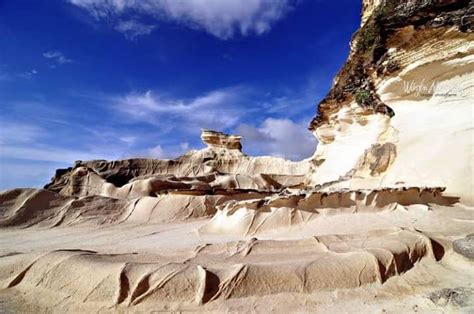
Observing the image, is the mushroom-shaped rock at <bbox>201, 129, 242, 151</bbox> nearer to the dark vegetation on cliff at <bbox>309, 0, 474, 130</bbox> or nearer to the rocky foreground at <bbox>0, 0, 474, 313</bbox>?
the rocky foreground at <bbox>0, 0, 474, 313</bbox>

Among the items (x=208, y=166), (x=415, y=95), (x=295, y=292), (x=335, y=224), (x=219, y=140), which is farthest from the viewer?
(x=219, y=140)

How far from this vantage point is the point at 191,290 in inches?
116

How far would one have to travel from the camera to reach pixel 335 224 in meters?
5.24

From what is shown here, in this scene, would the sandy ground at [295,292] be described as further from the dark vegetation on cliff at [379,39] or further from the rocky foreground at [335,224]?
the dark vegetation on cliff at [379,39]

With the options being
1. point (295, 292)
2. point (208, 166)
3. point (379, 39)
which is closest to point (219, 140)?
point (208, 166)

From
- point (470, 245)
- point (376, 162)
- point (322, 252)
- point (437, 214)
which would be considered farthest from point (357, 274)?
point (376, 162)

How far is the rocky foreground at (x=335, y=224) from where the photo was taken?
3.01 meters

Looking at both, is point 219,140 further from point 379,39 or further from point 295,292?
point 295,292

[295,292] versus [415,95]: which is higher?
[415,95]

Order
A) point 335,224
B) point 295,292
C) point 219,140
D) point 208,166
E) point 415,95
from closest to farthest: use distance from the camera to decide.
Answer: point 295,292 → point 335,224 → point 415,95 → point 208,166 → point 219,140

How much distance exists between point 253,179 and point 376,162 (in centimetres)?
880

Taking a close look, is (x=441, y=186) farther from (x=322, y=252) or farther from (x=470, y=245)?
(x=322, y=252)

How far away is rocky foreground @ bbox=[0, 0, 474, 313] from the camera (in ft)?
9.86

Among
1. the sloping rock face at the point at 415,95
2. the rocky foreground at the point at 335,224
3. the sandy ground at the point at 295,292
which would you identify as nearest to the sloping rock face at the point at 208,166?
the rocky foreground at the point at 335,224
